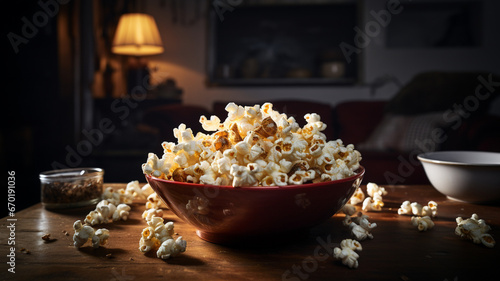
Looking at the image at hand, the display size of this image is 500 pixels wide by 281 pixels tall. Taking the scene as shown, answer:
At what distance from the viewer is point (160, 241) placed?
55 centimetres

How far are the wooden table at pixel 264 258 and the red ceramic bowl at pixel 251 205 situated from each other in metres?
0.04

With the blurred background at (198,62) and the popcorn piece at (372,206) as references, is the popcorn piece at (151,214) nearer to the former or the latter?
the popcorn piece at (372,206)

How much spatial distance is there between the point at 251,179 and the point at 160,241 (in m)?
0.18

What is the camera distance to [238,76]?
13.4ft

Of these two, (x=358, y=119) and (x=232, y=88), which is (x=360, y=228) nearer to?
(x=358, y=119)

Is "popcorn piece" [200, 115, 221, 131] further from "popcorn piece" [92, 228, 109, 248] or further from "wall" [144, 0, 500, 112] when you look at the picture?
"wall" [144, 0, 500, 112]

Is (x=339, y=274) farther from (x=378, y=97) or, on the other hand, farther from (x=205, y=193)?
(x=378, y=97)

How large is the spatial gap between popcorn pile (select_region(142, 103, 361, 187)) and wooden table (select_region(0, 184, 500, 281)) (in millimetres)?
110

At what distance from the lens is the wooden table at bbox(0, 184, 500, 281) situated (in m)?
0.47

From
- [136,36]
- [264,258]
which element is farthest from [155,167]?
[136,36]

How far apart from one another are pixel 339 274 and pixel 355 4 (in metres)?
3.98

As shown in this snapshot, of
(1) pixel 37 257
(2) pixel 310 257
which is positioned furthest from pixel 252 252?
(1) pixel 37 257

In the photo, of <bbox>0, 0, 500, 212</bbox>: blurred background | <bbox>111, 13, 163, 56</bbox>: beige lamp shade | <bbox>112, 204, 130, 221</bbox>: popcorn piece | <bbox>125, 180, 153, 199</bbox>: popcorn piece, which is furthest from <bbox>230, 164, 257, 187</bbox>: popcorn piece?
<bbox>111, 13, 163, 56</bbox>: beige lamp shade

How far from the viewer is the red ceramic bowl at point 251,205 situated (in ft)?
1.66
